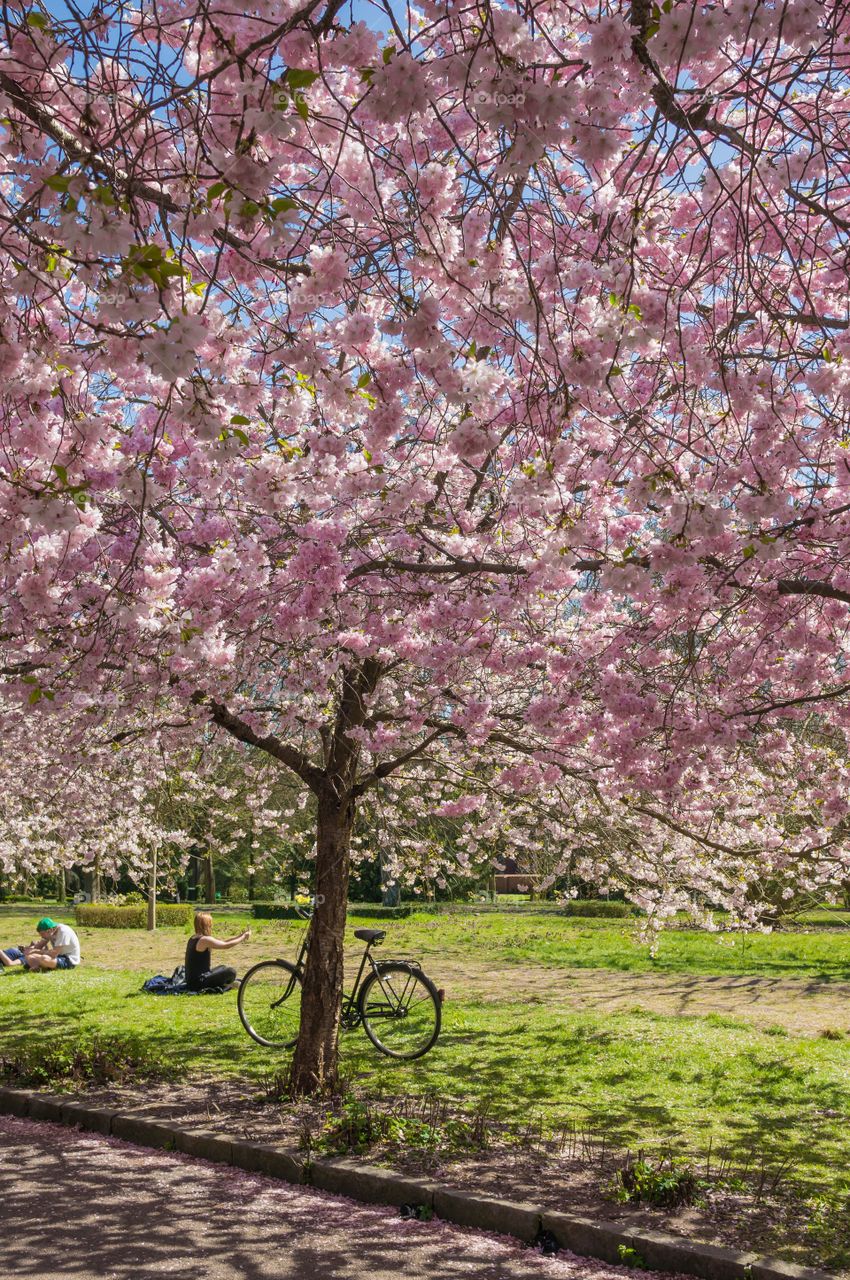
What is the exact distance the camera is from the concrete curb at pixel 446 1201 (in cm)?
439

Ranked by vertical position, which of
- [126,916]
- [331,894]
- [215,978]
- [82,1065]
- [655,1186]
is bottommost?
[655,1186]

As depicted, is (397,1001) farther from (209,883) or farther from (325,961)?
(209,883)

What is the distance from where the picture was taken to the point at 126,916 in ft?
80.5

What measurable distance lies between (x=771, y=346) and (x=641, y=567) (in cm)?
171

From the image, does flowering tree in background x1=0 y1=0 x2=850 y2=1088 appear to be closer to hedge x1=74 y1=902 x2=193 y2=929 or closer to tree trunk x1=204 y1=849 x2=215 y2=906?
hedge x1=74 y1=902 x2=193 y2=929

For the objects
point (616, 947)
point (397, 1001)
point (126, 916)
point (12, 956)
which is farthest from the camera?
point (126, 916)

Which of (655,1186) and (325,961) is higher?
(325,961)

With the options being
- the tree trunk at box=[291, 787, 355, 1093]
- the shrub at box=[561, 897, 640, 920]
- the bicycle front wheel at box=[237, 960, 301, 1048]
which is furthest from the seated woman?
the shrub at box=[561, 897, 640, 920]

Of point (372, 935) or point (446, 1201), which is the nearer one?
point (446, 1201)

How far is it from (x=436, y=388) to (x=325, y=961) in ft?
16.6

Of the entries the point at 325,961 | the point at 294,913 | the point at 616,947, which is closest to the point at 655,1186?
the point at 325,961

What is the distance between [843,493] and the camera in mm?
5574

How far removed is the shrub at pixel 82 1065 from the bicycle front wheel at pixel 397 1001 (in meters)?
1.86

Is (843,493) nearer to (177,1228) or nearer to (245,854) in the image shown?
(177,1228)
